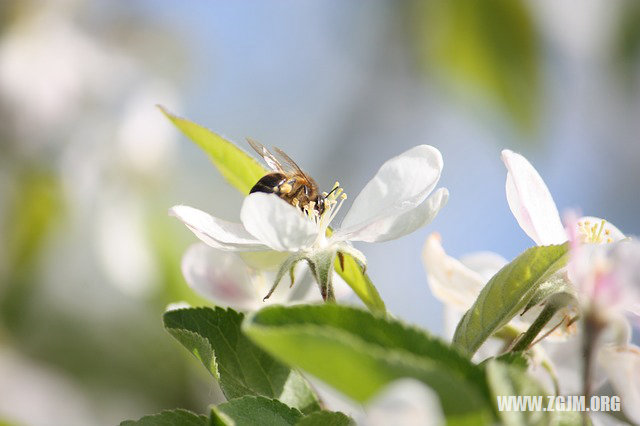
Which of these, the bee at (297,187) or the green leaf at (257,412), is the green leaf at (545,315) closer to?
the green leaf at (257,412)

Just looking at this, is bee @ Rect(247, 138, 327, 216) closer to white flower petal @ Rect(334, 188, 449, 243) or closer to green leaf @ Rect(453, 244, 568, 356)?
white flower petal @ Rect(334, 188, 449, 243)

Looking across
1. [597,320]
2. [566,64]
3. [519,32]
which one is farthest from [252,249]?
[566,64]

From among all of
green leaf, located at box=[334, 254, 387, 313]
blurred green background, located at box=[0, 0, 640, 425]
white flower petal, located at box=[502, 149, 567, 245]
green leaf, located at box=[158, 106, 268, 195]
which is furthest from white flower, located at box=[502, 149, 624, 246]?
blurred green background, located at box=[0, 0, 640, 425]

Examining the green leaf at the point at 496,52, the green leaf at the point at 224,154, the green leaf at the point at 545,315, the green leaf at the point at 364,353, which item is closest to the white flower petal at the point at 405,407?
the green leaf at the point at 364,353

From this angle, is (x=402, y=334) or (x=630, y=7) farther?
(x=630, y=7)

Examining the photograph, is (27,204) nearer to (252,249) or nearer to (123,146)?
(123,146)

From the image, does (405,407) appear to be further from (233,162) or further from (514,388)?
(233,162)
